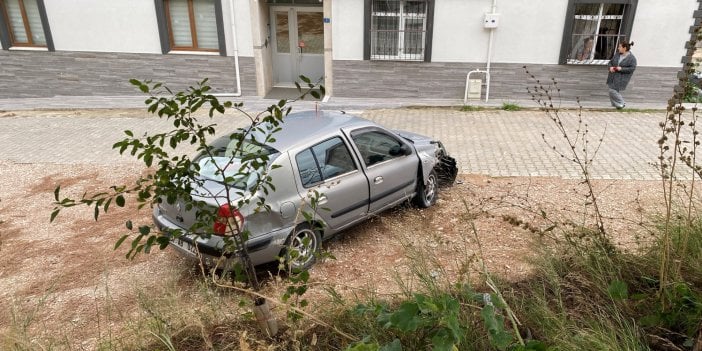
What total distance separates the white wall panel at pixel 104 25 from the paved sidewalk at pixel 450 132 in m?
1.53

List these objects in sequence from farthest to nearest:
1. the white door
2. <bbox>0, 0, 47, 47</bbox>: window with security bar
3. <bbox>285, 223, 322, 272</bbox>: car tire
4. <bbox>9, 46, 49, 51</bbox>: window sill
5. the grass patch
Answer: the white door, <bbox>9, 46, 49, 51</bbox>: window sill, <bbox>0, 0, 47, 47</bbox>: window with security bar, the grass patch, <bbox>285, 223, 322, 272</bbox>: car tire

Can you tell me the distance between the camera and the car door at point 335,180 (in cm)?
468

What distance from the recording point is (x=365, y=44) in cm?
1230

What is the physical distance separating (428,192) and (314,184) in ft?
6.97

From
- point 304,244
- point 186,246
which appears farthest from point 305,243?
point 186,246

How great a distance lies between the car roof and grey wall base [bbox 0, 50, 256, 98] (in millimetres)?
7934

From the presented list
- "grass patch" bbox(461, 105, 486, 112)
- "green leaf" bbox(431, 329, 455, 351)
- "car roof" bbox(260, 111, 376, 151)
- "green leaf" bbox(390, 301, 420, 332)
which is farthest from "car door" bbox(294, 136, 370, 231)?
"grass patch" bbox(461, 105, 486, 112)

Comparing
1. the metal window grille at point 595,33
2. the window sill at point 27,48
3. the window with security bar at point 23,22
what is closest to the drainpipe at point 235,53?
the window sill at point 27,48

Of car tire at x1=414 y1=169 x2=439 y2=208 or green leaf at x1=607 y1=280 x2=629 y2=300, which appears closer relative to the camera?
green leaf at x1=607 y1=280 x2=629 y2=300

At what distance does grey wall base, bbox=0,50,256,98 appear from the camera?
12828 mm

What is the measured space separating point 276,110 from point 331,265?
113 inches

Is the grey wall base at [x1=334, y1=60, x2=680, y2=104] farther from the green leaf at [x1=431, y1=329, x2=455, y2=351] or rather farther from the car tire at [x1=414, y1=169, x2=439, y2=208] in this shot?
the green leaf at [x1=431, y1=329, x2=455, y2=351]

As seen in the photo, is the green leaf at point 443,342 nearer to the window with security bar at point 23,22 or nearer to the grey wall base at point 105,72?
the grey wall base at point 105,72

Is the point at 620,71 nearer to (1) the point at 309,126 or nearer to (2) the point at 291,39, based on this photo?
(2) the point at 291,39
